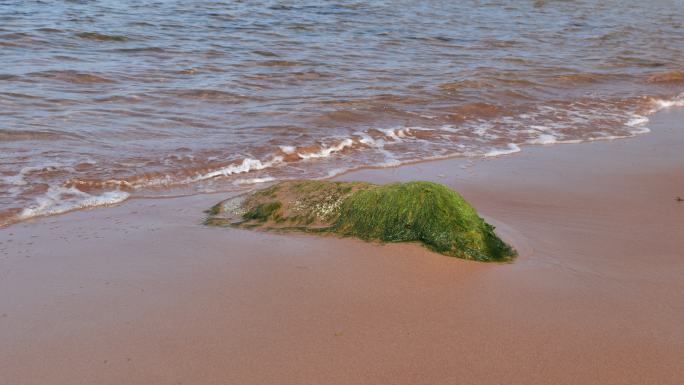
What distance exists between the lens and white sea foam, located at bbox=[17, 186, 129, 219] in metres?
4.65

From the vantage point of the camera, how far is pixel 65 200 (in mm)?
4906

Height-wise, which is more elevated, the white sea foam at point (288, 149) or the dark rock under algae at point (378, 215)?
the dark rock under algae at point (378, 215)

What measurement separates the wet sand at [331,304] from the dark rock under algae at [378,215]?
106mm

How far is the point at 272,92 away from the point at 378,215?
16.4 feet

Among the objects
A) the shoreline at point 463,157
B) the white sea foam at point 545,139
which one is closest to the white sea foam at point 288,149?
the shoreline at point 463,157

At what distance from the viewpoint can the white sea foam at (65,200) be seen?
15.3ft

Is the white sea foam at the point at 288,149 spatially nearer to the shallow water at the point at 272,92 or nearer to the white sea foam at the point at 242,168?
the shallow water at the point at 272,92

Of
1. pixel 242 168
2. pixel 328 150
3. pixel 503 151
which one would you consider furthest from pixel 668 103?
pixel 242 168

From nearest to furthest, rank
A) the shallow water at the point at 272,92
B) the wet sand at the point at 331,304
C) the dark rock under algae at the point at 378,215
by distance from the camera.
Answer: the wet sand at the point at 331,304, the dark rock under algae at the point at 378,215, the shallow water at the point at 272,92

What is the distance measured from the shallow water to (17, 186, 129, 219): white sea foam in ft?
0.06

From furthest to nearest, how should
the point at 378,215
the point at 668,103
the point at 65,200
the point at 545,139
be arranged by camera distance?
1. the point at 668,103
2. the point at 545,139
3. the point at 65,200
4. the point at 378,215

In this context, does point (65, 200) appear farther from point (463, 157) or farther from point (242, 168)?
point (463, 157)

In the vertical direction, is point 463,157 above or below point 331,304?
below

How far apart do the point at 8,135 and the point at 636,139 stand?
5.95m
